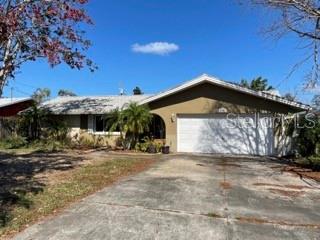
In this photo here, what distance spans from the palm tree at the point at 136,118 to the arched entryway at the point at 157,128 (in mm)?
1843

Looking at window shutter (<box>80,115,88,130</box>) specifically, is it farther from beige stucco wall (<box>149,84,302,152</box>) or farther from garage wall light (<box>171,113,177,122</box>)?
garage wall light (<box>171,113,177,122</box>)

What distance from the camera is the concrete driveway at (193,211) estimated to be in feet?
19.2

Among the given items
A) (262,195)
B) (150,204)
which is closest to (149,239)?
(150,204)

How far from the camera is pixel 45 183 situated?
32.0ft

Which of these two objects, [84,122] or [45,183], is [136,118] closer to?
A: [84,122]

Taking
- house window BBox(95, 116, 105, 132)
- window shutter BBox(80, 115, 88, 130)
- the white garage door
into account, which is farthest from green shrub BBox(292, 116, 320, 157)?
window shutter BBox(80, 115, 88, 130)

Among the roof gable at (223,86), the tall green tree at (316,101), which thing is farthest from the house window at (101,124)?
the tall green tree at (316,101)

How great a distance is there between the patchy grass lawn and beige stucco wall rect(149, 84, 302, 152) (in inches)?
209

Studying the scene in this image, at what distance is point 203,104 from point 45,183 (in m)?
11.4

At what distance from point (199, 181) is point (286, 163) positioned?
6.77 m

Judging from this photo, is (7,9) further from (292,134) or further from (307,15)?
(292,134)

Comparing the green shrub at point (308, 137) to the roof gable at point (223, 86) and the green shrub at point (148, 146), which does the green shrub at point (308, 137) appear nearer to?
the roof gable at point (223, 86)

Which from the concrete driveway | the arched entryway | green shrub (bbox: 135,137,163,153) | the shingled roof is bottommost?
the concrete driveway

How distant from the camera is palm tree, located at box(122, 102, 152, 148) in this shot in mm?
19312
